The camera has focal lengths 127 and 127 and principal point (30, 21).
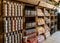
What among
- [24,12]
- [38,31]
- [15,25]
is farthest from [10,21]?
[38,31]

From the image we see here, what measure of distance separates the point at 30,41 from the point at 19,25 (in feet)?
2.61

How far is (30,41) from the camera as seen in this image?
3920mm

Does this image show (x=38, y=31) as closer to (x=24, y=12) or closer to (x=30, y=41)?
(x=30, y=41)

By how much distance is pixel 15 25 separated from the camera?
126 inches

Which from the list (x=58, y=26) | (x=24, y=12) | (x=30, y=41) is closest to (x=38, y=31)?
(x=30, y=41)

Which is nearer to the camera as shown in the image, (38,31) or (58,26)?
(38,31)

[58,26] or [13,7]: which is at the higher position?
[13,7]

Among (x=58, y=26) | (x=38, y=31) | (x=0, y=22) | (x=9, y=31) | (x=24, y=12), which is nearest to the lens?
(x=0, y=22)

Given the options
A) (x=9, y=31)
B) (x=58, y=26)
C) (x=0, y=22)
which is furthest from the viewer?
(x=58, y=26)

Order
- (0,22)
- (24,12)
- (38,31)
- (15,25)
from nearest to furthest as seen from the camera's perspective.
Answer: (0,22) < (15,25) < (24,12) < (38,31)

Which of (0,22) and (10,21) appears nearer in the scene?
(0,22)

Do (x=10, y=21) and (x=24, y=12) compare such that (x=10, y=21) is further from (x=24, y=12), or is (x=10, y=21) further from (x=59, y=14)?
(x=59, y=14)

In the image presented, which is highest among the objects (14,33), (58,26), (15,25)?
(15,25)

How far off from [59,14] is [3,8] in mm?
6969
